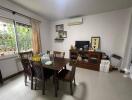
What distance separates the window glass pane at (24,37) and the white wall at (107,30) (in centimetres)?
190

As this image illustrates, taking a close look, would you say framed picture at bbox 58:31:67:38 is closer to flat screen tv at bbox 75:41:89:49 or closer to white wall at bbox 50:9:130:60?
white wall at bbox 50:9:130:60

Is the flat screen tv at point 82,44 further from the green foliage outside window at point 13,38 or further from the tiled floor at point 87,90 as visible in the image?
the green foliage outside window at point 13,38

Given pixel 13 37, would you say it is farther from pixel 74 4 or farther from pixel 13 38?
pixel 74 4

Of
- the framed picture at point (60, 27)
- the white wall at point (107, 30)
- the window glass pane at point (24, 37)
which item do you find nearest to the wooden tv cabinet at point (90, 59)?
the white wall at point (107, 30)

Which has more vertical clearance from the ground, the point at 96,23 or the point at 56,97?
the point at 96,23

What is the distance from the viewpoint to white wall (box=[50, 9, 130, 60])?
2.94 m

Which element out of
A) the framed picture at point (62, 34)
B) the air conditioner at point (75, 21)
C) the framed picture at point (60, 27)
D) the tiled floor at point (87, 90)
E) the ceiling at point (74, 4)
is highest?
the ceiling at point (74, 4)

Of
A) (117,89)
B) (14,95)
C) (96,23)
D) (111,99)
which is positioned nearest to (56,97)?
(14,95)

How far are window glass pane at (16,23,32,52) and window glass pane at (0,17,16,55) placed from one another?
0.21 m

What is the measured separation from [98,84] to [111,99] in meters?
0.55

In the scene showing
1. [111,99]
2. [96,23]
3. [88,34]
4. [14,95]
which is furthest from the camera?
[88,34]

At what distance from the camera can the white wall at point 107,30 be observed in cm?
294

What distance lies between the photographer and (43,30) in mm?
3988

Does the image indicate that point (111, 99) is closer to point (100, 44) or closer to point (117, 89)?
point (117, 89)
